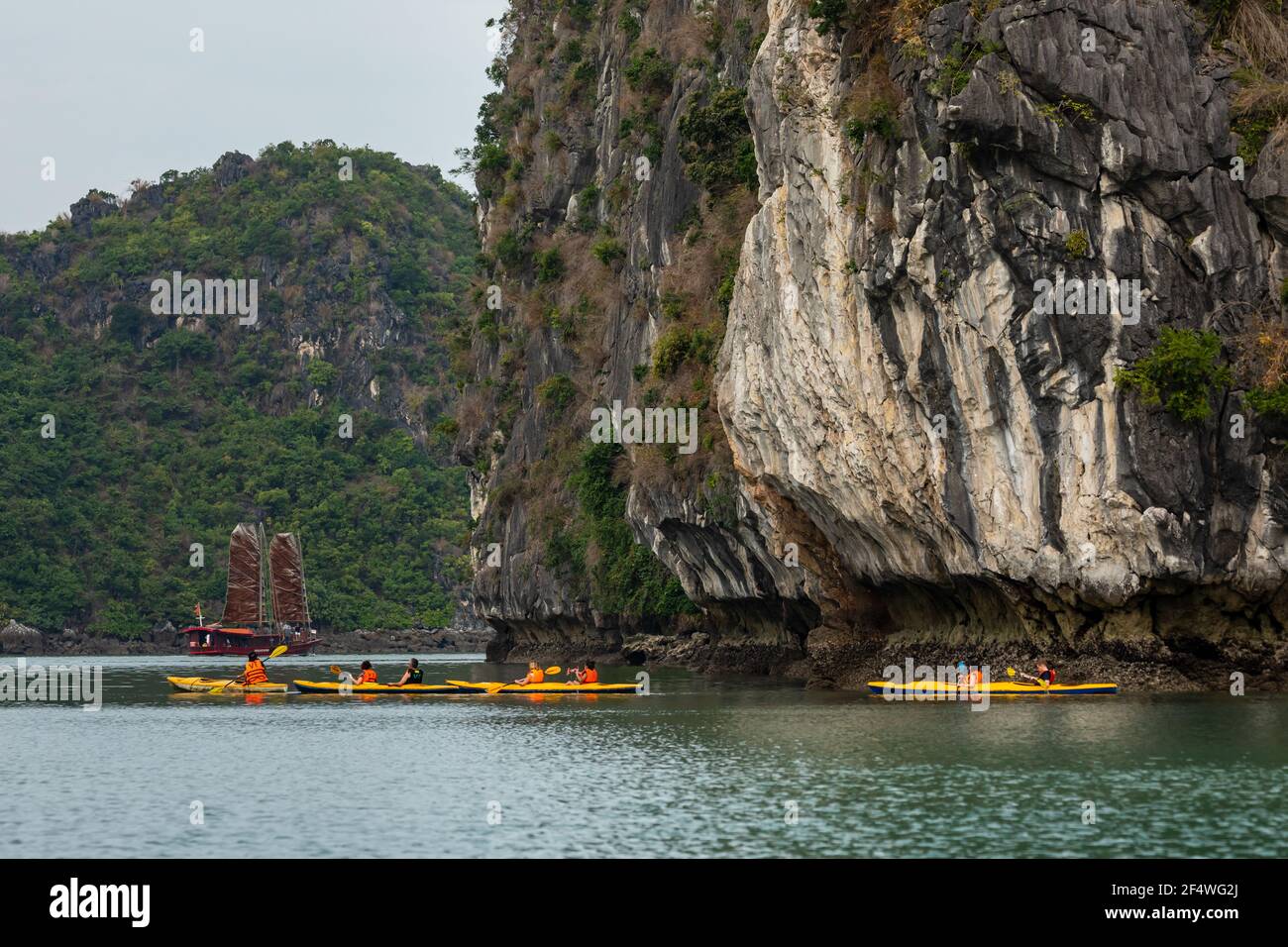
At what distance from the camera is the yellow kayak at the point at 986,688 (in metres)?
36.8

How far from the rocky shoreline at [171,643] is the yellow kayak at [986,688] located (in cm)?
7986

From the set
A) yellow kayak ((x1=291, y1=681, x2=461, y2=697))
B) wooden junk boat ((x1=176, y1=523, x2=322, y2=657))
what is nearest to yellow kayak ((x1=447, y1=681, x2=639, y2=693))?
yellow kayak ((x1=291, y1=681, x2=461, y2=697))

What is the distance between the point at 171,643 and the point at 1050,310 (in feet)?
332

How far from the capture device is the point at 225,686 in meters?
51.5

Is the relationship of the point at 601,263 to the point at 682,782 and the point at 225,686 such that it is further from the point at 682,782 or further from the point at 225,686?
the point at 682,782

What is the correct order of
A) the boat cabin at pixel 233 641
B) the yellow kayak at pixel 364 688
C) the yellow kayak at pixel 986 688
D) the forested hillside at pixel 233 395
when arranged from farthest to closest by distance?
the forested hillside at pixel 233 395 < the boat cabin at pixel 233 641 < the yellow kayak at pixel 364 688 < the yellow kayak at pixel 986 688

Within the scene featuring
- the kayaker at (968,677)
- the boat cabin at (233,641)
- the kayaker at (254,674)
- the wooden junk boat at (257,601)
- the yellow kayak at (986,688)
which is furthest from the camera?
the boat cabin at (233,641)

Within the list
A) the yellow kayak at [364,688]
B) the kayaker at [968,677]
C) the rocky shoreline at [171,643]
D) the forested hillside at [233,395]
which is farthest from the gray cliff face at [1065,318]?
the forested hillside at [233,395]

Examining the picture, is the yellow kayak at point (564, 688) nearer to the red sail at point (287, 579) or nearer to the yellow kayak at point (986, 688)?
→ the yellow kayak at point (986, 688)

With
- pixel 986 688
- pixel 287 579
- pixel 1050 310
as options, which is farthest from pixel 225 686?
pixel 287 579

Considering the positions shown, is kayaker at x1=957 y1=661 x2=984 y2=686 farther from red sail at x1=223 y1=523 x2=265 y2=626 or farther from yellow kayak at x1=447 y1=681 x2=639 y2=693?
red sail at x1=223 y1=523 x2=265 y2=626

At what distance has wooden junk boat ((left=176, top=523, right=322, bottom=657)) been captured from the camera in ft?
364

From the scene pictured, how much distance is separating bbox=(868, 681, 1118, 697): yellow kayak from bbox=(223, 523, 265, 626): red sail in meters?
75.8
